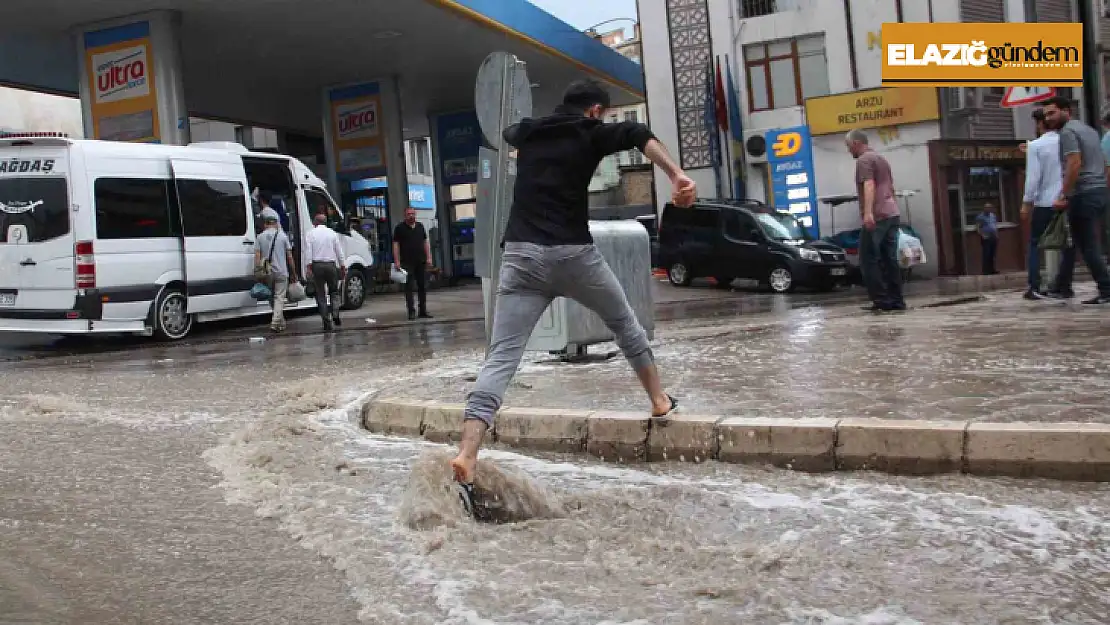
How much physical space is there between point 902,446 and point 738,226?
17953mm

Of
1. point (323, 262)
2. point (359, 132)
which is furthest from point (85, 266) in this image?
point (359, 132)

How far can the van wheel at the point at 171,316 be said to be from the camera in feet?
46.1

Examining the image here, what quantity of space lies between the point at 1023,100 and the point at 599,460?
76.2 ft

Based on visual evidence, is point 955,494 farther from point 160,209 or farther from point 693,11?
point 693,11

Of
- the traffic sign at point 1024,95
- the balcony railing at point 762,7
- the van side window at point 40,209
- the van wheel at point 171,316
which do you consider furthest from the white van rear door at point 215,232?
the traffic sign at point 1024,95

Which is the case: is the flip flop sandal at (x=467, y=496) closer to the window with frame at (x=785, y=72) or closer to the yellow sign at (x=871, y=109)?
the yellow sign at (x=871, y=109)

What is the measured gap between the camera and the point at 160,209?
14203 millimetres

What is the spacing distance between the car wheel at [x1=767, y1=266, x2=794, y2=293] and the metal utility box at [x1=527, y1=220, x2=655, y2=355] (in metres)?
13.3

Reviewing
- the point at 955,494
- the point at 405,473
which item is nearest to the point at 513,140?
the point at 405,473

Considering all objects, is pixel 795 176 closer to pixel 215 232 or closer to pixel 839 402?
pixel 215 232

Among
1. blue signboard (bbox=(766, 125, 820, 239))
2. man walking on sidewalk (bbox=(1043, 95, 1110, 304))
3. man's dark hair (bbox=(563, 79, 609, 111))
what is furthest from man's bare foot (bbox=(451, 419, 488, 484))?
blue signboard (bbox=(766, 125, 820, 239))

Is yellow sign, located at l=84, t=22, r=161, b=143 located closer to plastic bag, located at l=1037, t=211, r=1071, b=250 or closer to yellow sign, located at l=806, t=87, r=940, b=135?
plastic bag, located at l=1037, t=211, r=1071, b=250

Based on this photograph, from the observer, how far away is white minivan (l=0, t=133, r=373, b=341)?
42.7 feet

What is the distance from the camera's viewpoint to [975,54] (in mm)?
25109
